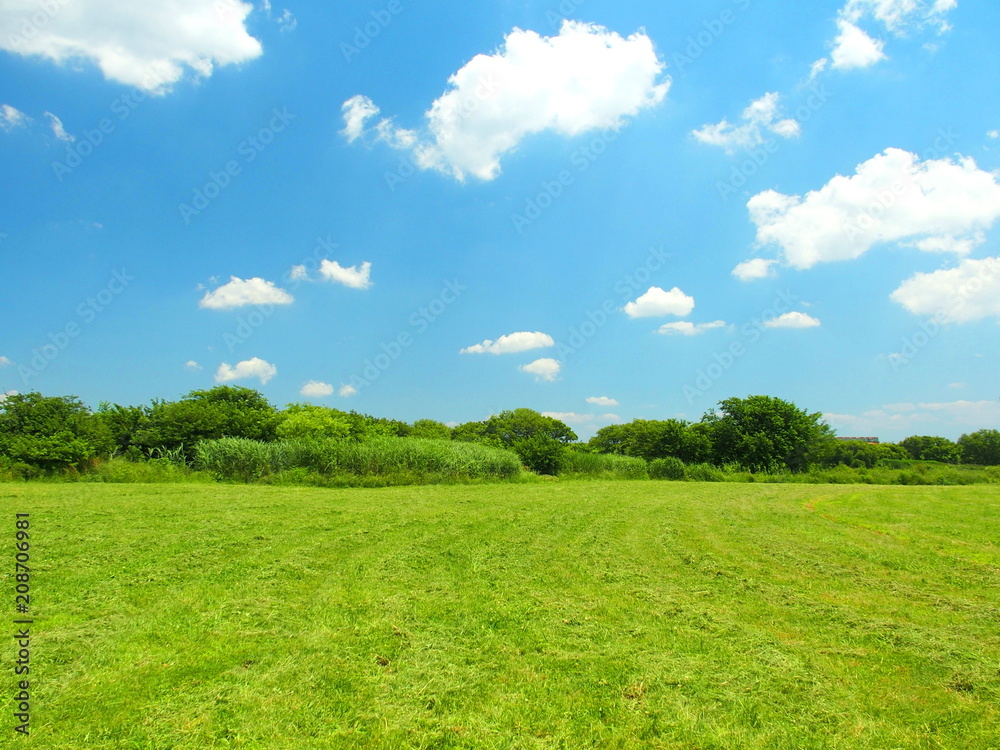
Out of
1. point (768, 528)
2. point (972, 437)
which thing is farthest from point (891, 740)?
point (972, 437)

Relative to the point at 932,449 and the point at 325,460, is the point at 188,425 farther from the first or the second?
the point at 932,449

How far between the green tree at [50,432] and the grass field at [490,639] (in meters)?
10.1

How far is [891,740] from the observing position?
2.35 metres

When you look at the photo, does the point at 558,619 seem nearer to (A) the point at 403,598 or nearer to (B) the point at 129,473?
(A) the point at 403,598

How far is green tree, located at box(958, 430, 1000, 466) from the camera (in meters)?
42.6

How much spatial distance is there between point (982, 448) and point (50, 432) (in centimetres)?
6151

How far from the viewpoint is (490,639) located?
10.9 feet

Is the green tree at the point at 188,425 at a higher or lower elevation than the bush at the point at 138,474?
higher

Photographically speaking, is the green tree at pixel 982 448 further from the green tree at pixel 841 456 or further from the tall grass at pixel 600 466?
the tall grass at pixel 600 466

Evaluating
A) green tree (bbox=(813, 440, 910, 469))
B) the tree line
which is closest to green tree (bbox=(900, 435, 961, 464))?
the tree line

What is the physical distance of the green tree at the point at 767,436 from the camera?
31.5m

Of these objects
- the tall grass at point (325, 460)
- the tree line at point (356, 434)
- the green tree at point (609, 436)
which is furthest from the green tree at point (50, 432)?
the green tree at point (609, 436)

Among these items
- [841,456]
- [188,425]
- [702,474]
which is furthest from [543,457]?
[841,456]

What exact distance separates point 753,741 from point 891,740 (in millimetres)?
659
